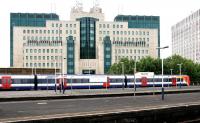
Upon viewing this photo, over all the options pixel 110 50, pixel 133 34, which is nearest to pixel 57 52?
pixel 110 50

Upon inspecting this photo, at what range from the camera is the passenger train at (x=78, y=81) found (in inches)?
2616

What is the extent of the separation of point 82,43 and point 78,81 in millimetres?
102685

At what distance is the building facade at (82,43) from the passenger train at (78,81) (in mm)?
77193

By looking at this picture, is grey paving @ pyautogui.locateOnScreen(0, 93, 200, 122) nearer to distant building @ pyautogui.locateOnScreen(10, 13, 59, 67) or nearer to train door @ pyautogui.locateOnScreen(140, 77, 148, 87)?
train door @ pyautogui.locateOnScreen(140, 77, 148, 87)

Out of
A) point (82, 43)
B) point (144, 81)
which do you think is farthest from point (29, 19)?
point (144, 81)

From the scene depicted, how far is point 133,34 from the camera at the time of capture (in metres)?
185

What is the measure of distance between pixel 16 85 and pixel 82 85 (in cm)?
1365

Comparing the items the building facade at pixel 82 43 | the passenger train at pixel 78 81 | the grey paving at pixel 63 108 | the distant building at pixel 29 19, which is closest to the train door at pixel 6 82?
the passenger train at pixel 78 81

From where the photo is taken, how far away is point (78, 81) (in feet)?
244

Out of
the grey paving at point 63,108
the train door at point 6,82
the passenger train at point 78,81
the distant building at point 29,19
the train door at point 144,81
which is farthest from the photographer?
the distant building at point 29,19

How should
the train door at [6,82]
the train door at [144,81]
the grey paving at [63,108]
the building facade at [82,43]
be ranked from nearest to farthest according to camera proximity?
the grey paving at [63,108] < the train door at [6,82] < the train door at [144,81] < the building facade at [82,43]

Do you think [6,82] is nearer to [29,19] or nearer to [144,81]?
[144,81]

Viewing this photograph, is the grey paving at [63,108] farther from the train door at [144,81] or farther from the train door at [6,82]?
the train door at [144,81]

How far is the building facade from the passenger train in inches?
3039
